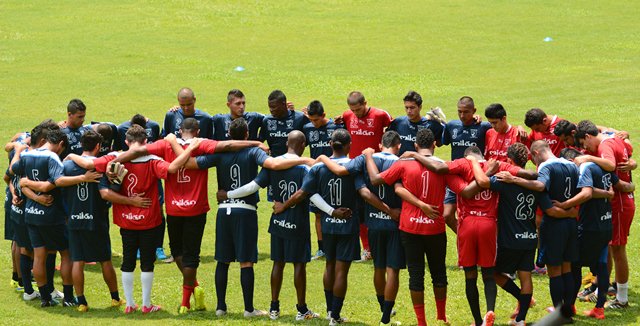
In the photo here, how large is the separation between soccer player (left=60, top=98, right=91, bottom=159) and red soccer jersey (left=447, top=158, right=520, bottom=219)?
6.80 meters

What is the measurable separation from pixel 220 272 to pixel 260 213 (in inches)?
264

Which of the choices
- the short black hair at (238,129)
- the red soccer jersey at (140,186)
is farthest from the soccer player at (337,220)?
the red soccer jersey at (140,186)

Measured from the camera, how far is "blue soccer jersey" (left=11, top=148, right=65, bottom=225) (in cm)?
1391

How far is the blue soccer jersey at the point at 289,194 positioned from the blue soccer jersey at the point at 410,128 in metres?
3.75

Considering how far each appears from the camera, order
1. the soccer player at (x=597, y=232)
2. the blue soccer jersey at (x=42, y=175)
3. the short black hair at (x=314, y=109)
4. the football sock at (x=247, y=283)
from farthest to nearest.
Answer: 1. the short black hair at (x=314, y=109)
2. the blue soccer jersey at (x=42, y=175)
3. the football sock at (x=247, y=283)
4. the soccer player at (x=597, y=232)

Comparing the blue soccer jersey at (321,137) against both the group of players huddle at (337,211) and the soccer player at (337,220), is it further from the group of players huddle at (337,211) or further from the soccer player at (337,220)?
the soccer player at (337,220)

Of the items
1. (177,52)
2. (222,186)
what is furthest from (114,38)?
(222,186)


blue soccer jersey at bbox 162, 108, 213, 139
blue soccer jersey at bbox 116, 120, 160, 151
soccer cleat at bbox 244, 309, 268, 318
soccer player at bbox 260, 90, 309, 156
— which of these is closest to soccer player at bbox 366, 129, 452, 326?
soccer cleat at bbox 244, 309, 268, 318

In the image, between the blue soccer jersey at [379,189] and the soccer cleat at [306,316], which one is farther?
the soccer cleat at [306,316]

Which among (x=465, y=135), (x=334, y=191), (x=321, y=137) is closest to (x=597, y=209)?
A: (x=465, y=135)

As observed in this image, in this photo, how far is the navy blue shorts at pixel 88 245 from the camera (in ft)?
45.4

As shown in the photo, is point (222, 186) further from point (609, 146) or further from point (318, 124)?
point (609, 146)

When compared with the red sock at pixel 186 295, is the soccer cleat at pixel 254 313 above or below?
below

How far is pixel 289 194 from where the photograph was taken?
13.5 m
